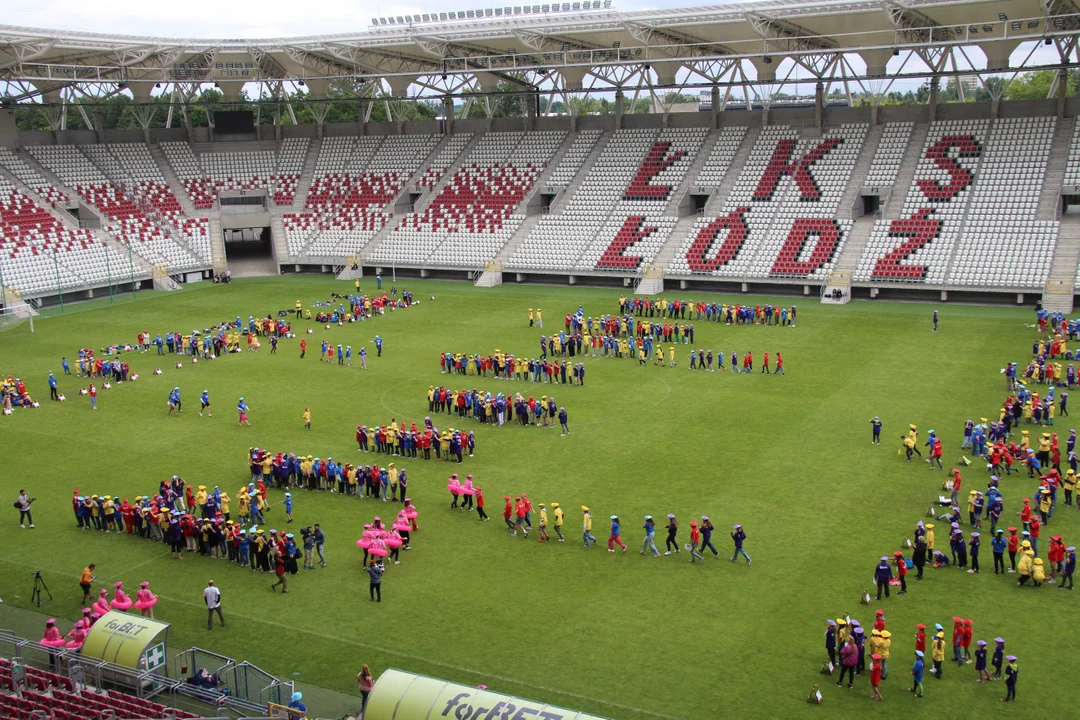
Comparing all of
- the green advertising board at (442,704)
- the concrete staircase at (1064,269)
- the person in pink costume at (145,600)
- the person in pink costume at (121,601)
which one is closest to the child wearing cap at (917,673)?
the green advertising board at (442,704)

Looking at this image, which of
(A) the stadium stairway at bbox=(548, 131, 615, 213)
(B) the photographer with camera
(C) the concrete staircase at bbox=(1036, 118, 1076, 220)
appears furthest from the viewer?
(A) the stadium stairway at bbox=(548, 131, 615, 213)

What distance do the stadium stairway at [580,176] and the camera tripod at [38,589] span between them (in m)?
42.2

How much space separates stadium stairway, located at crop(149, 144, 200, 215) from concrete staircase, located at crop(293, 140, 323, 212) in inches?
243

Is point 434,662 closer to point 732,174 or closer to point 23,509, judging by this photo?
point 23,509

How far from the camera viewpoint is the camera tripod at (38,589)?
1998cm

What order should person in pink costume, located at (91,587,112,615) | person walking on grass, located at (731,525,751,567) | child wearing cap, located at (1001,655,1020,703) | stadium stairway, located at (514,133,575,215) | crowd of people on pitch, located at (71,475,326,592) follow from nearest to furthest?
child wearing cap, located at (1001,655,1020,703)
person in pink costume, located at (91,587,112,615)
person walking on grass, located at (731,525,751,567)
crowd of people on pitch, located at (71,475,326,592)
stadium stairway, located at (514,133,575,215)

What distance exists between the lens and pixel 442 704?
13.6 m

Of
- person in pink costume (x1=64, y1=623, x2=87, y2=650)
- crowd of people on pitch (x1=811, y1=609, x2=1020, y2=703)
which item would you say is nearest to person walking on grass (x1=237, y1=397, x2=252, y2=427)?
person in pink costume (x1=64, y1=623, x2=87, y2=650)

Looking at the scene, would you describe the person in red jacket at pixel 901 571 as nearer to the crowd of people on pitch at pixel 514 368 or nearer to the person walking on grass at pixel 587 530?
the person walking on grass at pixel 587 530

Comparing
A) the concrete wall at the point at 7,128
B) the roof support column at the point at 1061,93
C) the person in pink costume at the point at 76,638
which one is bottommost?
the person in pink costume at the point at 76,638

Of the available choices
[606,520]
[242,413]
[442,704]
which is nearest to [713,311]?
[242,413]

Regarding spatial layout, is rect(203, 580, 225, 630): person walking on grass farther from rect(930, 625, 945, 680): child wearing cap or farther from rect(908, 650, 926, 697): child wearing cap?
rect(930, 625, 945, 680): child wearing cap

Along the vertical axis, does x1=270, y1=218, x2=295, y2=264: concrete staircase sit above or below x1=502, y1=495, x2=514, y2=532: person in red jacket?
above

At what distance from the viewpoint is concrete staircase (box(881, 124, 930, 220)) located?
52344 mm
